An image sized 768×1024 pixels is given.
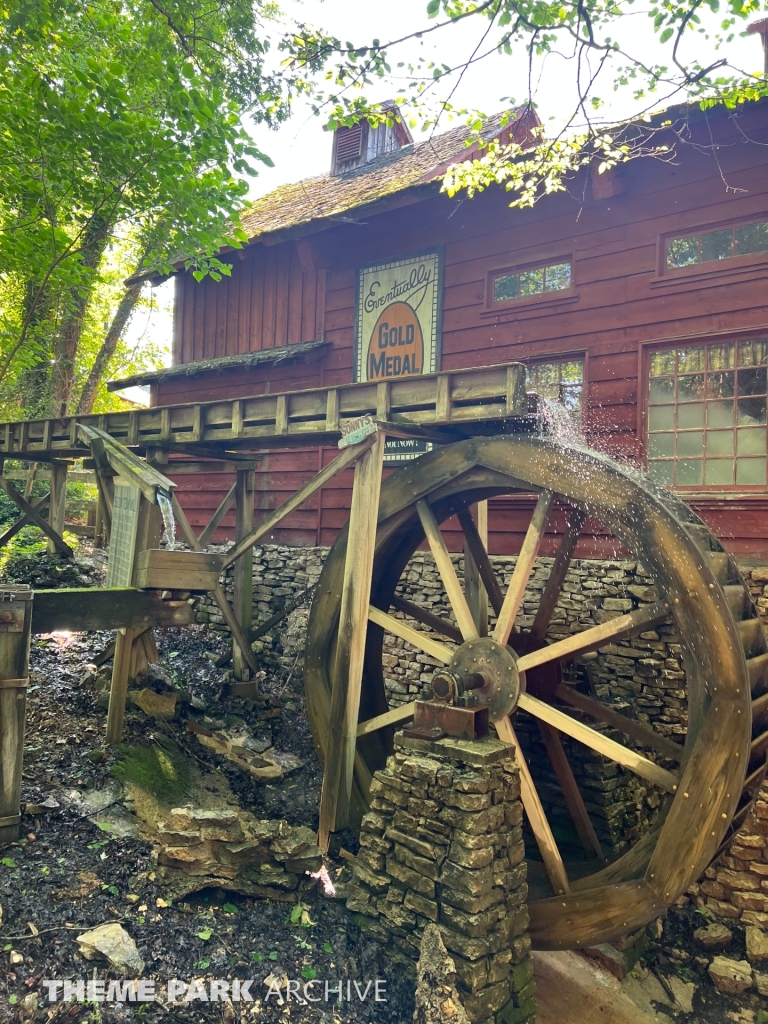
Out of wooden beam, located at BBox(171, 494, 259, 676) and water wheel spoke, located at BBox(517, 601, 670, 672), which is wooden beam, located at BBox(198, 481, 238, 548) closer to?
wooden beam, located at BBox(171, 494, 259, 676)

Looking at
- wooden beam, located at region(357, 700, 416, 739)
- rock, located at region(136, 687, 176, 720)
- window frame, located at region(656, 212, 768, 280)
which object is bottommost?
rock, located at region(136, 687, 176, 720)

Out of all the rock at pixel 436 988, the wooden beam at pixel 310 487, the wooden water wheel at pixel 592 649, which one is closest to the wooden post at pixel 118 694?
the wooden beam at pixel 310 487

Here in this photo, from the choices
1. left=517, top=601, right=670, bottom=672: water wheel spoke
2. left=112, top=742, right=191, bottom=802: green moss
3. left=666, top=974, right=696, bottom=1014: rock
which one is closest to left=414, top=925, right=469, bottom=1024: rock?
left=517, top=601, right=670, bottom=672: water wheel spoke

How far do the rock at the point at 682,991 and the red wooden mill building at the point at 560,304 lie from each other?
320cm

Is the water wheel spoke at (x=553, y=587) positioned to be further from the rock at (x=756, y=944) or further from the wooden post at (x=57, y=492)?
the wooden post at (x=57, y=492)

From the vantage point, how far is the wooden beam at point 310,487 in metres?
4.91

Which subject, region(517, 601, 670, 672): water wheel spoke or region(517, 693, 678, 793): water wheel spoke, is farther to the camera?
region(517, 601, 670, 672): water wheel spoke

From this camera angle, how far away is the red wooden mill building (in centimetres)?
575

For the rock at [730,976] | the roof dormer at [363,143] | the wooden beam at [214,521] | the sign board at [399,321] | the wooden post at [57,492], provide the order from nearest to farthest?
the rock at [730,976] → the wooden beam at [214,521] → the sign board at [399,321] → the wooden post at [57,492] → the roof dormer at [363,143]

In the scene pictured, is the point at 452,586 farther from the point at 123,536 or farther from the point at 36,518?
the point at 36,518

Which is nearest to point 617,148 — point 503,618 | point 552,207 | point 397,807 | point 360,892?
point 552,207

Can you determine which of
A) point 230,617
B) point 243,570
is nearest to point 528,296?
point 243,570

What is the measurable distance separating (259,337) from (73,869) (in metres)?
7.42

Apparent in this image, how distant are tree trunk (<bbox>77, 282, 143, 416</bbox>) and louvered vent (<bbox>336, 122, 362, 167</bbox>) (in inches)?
231
